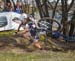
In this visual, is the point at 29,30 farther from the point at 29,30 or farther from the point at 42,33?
the point at 42,33

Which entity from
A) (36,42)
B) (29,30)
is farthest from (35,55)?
(29,30)

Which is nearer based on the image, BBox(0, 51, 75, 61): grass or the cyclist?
BBox(0, 51, 75, 61): grass

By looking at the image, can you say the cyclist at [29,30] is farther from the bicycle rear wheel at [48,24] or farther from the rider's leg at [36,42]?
the bicycle rear wheel at [48,24]

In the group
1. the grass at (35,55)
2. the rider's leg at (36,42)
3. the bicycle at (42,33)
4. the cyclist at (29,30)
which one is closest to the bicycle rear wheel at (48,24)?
the bicycle at (42,33)

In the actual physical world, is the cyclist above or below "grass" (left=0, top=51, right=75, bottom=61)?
above

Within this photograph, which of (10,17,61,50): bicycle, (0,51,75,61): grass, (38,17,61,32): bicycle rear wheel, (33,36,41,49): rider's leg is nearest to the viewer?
(0,51,75,61): grass

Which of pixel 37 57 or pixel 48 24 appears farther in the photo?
pixel 48 24

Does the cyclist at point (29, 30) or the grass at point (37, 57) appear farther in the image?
the cyclist at point (29, 30)

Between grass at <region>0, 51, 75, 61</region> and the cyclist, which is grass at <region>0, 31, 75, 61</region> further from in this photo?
the cyclist

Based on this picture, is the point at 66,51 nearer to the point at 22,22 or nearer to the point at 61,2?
the point at 22,22

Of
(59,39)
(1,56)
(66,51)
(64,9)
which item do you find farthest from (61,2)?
(1,56)

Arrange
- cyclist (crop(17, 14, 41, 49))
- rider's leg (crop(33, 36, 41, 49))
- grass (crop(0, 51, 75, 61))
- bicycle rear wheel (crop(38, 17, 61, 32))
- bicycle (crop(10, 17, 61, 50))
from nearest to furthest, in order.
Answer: grass (crop(0, 51, 75, 61)) → rider's leg (crop(33, 36, 41, 49)) → cyclist (crop(17, 14, 41, 49)) → bicycle (crop(10, 17, 61, 50)) → bicycle rear wheel (crop(38, 17, 61, 32))

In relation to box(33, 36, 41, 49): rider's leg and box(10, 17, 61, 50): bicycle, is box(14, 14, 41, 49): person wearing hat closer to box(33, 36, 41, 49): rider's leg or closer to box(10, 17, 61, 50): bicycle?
box(33, 36, 41, 49): rider's leg

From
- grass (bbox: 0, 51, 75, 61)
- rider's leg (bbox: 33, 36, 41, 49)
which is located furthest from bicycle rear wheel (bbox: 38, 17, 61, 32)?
grass (bbox: 0, 51, 75, 61)
